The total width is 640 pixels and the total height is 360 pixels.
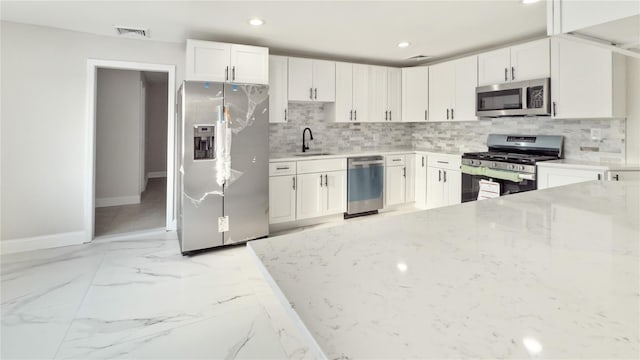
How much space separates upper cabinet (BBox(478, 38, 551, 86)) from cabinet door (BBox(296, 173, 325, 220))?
240cm

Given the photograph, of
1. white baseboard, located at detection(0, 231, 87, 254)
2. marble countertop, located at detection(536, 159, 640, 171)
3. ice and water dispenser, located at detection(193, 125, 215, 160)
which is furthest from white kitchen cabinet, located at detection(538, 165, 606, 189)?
white baseboard, located at detection(0, 231, 87, 254)

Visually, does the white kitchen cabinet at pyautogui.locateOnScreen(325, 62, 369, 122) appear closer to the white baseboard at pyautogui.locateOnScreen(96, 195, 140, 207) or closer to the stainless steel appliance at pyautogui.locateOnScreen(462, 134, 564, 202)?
the stainless steel appliance at pyautogui.locateOnScreen(462, 134, 564, 202)

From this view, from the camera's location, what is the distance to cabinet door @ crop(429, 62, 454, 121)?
4711 mm

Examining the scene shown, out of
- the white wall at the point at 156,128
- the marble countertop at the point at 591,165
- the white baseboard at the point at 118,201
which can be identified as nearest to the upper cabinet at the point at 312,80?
the marble countertop at the point at 591,165

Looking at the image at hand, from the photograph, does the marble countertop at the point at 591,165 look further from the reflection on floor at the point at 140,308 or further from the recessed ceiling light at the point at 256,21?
the recessed ceiling light at the point at 256,21

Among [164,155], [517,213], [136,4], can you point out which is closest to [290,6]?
[136,4]

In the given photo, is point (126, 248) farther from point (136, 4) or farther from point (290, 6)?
point (290, 6)

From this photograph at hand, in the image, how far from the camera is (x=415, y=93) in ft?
17.0

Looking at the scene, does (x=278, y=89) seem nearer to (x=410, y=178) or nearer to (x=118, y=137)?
(x=410, y=178)

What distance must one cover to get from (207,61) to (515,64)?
3.46m

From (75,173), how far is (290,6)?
2.97 metres

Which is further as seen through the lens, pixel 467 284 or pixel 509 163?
pixel 509 163

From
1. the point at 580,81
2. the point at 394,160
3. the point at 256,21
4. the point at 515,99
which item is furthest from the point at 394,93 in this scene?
the point at 256,21

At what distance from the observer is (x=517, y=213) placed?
1.17m
